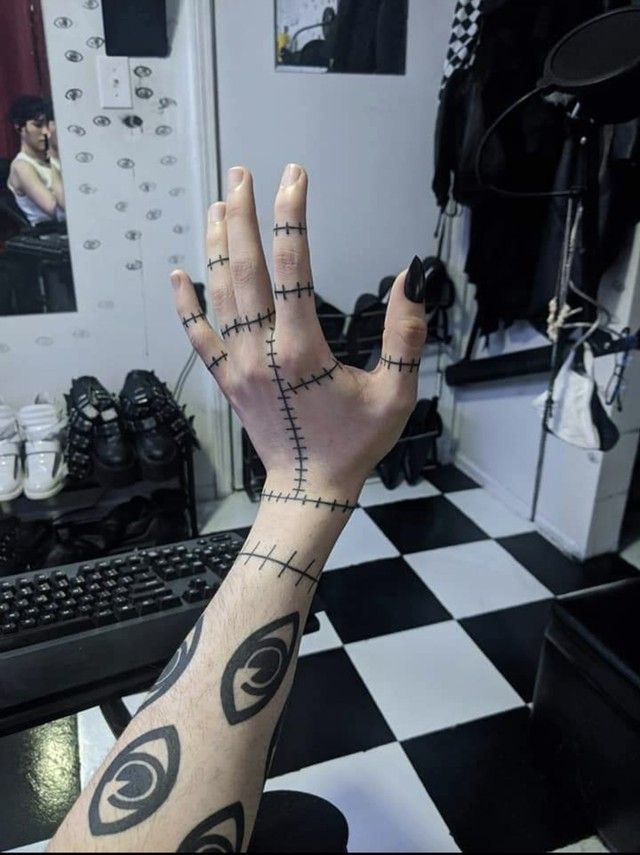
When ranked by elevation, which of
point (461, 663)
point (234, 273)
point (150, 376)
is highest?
point (234, 273)

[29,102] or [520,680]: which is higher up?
[29,102]

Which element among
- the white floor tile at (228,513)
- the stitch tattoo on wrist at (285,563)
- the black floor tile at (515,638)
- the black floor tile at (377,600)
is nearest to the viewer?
the stitch tattoo on wrist at (285,563)

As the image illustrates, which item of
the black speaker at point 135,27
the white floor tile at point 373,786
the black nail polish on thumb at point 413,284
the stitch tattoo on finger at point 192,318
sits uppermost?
the black speaker at point 135,27

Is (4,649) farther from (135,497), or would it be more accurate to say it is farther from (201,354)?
(135,497)

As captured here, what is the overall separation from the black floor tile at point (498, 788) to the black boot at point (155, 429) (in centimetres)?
89

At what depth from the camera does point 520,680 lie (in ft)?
4.49

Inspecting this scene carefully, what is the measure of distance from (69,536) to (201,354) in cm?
139

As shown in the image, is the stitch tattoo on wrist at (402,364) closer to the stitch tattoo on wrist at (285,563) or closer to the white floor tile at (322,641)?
the stitch tattoo on wrist at (285,563)

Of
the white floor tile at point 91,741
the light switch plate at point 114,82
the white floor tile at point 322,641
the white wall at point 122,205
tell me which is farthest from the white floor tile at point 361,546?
the light switch plate at point 114,82

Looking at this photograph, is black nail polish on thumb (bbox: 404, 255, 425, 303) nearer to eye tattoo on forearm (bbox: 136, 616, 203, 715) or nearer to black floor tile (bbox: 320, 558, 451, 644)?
eye tattoo on forearm (bbox: 136, 616, 203, 715)

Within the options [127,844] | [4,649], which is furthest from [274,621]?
[4,649]

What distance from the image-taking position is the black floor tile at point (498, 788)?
829 millimetres

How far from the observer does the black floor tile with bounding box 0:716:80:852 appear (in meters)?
0.77

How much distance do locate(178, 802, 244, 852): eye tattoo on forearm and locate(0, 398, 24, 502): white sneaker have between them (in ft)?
4.37
